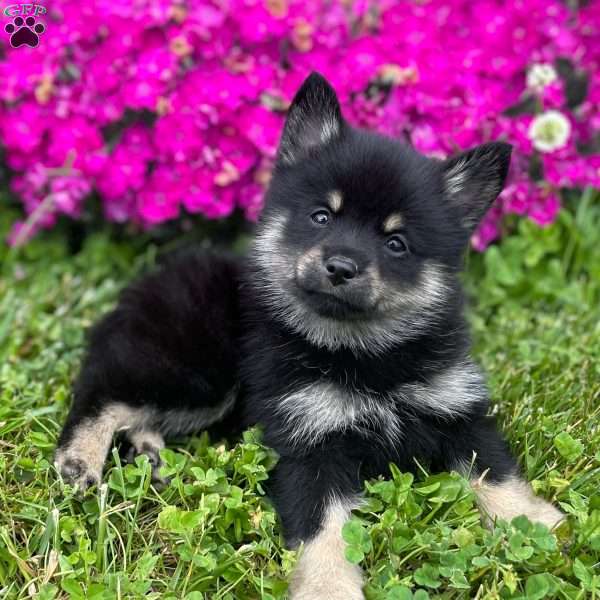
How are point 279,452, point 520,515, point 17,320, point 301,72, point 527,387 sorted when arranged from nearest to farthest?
point 520,515
point 279,452
point 527,387
point 17,320
point 301,72

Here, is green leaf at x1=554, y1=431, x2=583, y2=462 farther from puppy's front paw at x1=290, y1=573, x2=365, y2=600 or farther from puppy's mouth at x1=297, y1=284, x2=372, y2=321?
puppy's front paw at x1=290, y1=573, x2=365, y2=600

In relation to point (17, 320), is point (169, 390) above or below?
above

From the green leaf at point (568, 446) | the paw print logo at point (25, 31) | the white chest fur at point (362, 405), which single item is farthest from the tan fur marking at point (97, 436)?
the paw print logo at point (25, 31)

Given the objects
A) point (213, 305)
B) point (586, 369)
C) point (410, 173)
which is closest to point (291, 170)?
point (410, 173)

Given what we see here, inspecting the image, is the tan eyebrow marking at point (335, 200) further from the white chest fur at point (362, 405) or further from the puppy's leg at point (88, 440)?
the puppy's leg at point (88, 440)

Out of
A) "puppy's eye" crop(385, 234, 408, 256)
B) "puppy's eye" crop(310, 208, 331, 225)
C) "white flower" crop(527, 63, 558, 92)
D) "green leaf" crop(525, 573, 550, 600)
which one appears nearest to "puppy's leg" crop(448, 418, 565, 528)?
"green leaf" crop(525, 573, 550, 600)

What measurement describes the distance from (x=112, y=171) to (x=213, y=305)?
5.61ft

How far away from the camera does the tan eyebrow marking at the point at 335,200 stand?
10.4 feet

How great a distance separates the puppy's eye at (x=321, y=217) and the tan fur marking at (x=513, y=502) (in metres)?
1.14

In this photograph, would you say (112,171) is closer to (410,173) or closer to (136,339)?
(136,339)

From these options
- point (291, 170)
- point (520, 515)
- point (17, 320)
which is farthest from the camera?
point (17, 320)

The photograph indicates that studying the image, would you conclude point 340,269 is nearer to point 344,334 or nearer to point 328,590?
point 344,334

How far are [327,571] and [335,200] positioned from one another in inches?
53.2

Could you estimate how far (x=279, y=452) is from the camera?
3186 mm
